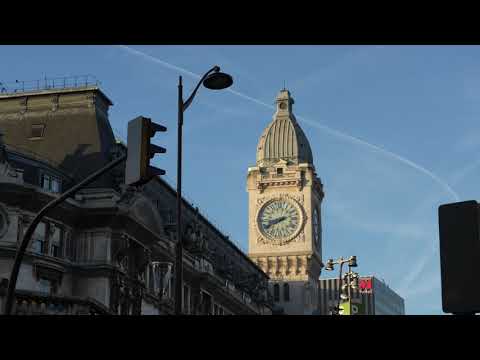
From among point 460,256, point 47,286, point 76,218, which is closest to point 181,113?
point 460,256

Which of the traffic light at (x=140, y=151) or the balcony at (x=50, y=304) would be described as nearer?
the traffic light at (x=140, y=151)

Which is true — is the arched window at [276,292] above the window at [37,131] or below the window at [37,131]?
above

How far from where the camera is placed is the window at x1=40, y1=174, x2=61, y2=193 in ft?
177

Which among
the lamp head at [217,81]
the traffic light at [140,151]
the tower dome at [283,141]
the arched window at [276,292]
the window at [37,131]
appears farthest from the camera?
the tower dome at [283,141]

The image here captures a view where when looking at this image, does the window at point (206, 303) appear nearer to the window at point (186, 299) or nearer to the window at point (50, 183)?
the window at point (186, 299)

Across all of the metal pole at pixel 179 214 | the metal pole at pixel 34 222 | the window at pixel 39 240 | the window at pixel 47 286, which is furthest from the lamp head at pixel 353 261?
the metal pole at pixel 34 222

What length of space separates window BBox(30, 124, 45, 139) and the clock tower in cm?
6868

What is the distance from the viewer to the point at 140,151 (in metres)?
14.5

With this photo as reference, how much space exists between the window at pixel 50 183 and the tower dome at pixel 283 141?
2993 inches

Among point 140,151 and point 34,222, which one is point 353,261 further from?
point 140,151

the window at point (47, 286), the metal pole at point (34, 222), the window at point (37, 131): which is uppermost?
the window at point (37, 131)

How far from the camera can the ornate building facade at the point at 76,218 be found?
50.7 m

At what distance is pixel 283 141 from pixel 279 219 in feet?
34.5
